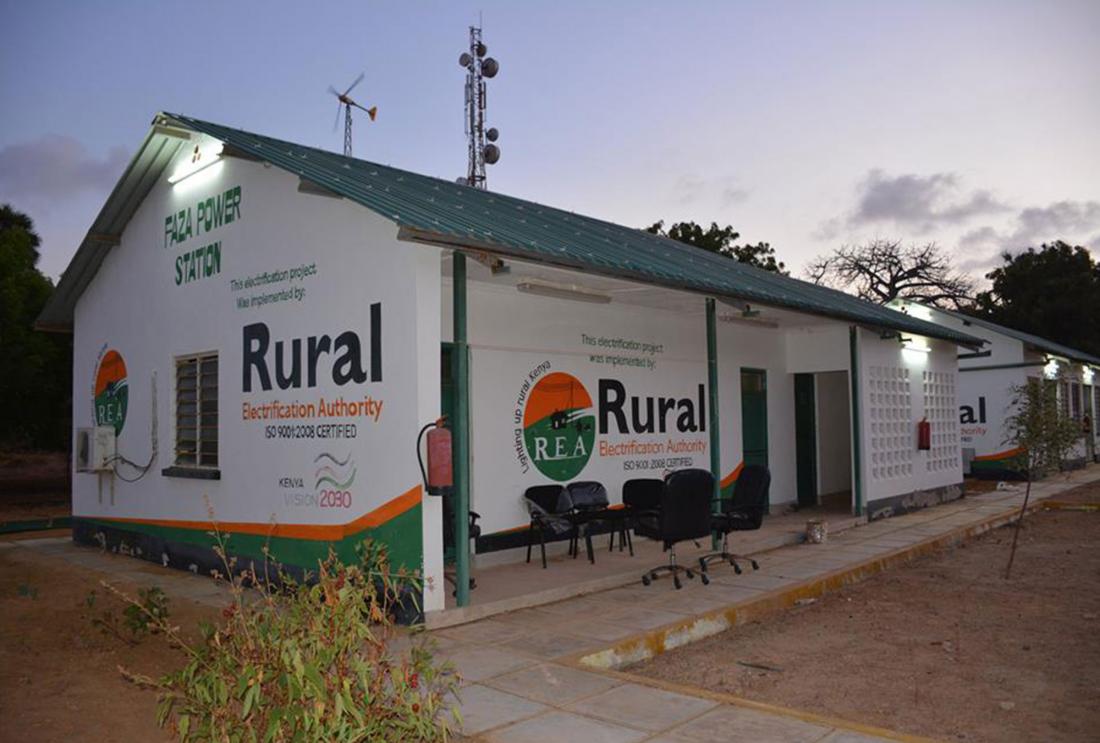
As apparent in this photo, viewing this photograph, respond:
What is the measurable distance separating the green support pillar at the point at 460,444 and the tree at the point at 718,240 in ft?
80.5

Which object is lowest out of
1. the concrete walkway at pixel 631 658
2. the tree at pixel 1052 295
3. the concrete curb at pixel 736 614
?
the concrete curb at pixel 736 614

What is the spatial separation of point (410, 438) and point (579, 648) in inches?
74.7

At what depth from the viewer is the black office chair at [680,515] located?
721cm

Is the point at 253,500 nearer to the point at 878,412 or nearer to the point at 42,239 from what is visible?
the point at 878,412

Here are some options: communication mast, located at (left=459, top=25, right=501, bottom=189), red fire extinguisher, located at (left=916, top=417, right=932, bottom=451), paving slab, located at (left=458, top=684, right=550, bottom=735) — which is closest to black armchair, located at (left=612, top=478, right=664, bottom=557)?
paving slab, located at (left=458, top=684, right=550, bottom=735)

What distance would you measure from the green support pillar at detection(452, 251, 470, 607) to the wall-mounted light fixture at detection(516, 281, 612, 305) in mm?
1518

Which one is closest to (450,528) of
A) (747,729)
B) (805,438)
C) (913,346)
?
(747,729)

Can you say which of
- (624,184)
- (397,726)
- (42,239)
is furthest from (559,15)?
(42,239)

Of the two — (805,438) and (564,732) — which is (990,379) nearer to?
(805,438)

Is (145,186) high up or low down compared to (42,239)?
down

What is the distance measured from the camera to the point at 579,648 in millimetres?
5492

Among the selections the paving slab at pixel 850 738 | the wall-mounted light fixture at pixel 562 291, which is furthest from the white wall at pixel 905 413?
the paving slab at pixel 850 738

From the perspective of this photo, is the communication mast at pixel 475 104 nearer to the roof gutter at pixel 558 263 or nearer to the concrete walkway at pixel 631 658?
the roof gutter at pixel 558 263

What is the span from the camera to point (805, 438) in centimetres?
1320
